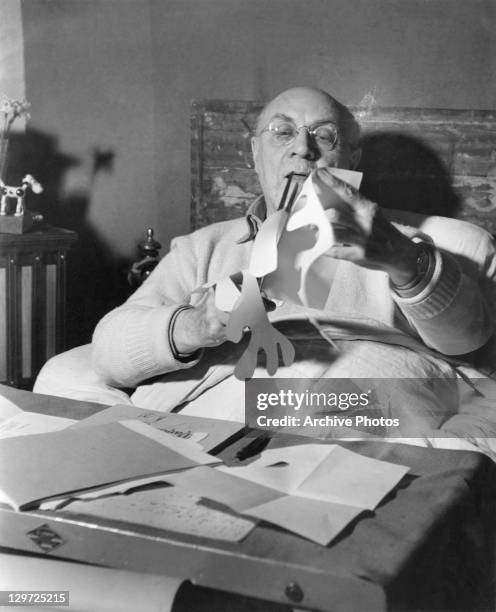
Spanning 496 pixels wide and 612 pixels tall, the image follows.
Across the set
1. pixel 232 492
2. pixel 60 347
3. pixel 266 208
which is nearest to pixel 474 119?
pixel 266 208

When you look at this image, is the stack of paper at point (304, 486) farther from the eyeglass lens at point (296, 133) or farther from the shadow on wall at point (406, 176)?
the shadow on wall at point (406, 176)

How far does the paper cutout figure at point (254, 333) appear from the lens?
919mm

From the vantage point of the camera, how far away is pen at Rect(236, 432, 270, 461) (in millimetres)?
719

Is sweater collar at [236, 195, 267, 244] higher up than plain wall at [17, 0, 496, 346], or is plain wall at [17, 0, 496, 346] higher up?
plain wall at [17, 0, 496, 346]

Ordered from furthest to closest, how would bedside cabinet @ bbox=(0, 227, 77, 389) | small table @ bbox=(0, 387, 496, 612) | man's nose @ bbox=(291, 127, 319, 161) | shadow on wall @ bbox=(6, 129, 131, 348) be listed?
shadow on wall @ bbox=(6, 129, 131, 348)
bedside cabinet @ bbox=(0, 227, 77, 389)
man's nose @ bbox=(291, 127, 319, 161)
small table @ bbox=(0, 387, 496, 612)

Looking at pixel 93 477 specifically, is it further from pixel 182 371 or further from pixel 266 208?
pixel 266 208

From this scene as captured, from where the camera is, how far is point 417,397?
103 cm

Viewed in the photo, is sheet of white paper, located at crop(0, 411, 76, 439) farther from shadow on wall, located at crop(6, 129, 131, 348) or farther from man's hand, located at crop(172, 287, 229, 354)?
shadow on wall, located at crop(6, 129, 131, 348)

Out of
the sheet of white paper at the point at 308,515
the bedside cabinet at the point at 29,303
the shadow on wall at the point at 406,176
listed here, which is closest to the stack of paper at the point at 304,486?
the sheet of white paper at the point at 308,515

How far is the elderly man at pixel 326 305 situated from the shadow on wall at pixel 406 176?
15 cm

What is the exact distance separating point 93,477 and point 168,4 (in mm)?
1049

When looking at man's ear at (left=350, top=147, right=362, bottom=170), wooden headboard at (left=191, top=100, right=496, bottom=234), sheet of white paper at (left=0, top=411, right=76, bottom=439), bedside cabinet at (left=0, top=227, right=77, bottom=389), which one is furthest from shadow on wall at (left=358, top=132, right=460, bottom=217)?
sheet of white paper at (left=0, top=411, right=76, bottom=439)

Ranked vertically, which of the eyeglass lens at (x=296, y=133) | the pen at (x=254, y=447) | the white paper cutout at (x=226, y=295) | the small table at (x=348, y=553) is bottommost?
the small table at (x=348, y=553)

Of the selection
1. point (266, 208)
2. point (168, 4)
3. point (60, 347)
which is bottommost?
point (60, 347)
